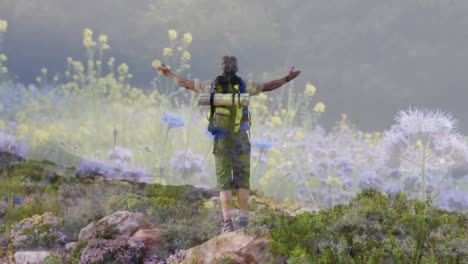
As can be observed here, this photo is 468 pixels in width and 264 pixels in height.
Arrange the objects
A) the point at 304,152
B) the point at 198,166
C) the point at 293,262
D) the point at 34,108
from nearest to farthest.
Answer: the point at 293,262 → the point at 198,166 → the point at 304,152 → the point at 34,108

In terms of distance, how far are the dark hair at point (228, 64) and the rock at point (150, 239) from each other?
1.95 meters

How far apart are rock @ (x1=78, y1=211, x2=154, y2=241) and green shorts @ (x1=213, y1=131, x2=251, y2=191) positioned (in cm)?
104

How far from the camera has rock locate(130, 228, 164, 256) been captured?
635 cm

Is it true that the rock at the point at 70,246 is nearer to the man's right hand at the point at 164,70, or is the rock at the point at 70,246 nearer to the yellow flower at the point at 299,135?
the man's right hand at the point at 164,70

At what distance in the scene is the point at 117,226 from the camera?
6.61m

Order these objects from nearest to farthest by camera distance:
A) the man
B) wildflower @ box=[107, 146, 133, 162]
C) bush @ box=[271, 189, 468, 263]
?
bush @ box=[271, 189, 468, 263] → the man → wildflower @ box=[107, 146, 133, 162]

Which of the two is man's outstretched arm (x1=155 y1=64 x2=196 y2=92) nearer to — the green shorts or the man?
the man

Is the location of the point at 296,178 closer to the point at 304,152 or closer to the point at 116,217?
the point at 304,152

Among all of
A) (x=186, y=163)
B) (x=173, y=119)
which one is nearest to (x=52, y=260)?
(x=173, y=119)

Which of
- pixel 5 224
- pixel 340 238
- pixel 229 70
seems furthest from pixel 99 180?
pixel 340 238

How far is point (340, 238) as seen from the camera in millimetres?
5395

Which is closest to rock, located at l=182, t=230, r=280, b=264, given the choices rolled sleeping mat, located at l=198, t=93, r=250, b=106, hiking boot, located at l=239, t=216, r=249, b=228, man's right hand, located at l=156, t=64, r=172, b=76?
hiking boot, located at l=239, t=216, r=249, b=228

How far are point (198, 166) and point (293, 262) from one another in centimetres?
547

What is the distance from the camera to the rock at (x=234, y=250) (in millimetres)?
5359
